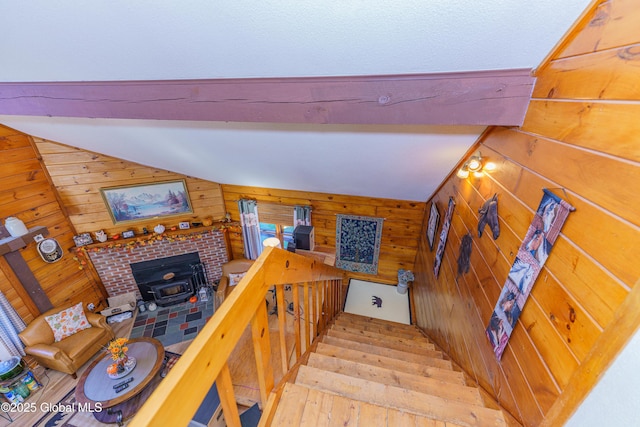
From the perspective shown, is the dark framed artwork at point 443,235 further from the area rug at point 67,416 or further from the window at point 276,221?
the area rug at point 67,416

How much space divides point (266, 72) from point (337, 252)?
147 inches

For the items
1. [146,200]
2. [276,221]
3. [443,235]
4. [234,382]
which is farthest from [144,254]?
[443,235]

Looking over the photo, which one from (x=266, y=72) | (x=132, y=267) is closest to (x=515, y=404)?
(x=266, y=72)

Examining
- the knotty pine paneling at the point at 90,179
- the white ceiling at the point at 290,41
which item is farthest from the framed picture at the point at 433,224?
the knotty pine paneling at the point at 90,179

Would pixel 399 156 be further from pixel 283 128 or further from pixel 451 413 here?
pixel 451 413

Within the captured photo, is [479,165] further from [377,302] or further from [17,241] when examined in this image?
[17,241]

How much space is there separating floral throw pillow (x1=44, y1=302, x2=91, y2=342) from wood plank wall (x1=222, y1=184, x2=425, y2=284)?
2.62 m

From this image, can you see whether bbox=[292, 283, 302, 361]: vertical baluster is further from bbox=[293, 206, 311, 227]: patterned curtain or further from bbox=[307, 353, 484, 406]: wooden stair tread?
bbox=[293, 206, 311, 227]: patterned curtain

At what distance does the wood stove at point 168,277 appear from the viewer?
14.7 ft

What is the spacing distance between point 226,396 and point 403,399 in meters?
0.99

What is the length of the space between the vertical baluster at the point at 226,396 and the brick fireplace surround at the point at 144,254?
4301mm

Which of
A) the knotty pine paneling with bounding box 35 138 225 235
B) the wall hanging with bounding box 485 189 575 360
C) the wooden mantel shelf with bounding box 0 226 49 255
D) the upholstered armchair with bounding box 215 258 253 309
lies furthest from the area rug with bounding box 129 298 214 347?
the wall hanging with bounding box 485 189 575 360

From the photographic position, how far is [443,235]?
267cm

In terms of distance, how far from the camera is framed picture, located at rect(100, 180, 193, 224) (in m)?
4.02
